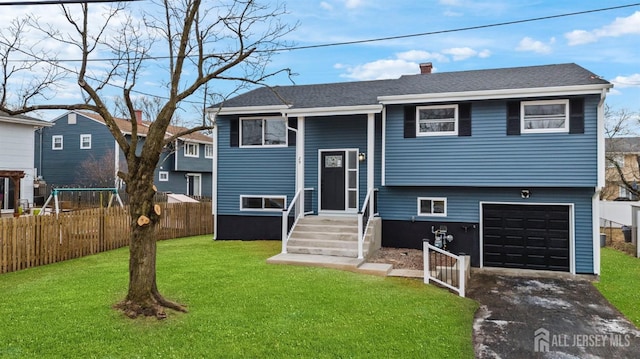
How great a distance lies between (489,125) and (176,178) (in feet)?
77.8

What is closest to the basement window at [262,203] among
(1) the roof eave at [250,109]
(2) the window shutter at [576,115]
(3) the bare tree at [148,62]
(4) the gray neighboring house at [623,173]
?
(1) the roof eave at [250,109]

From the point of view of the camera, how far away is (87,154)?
28.2m

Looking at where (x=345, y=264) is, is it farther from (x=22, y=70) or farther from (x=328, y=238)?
(x=22, y=70)

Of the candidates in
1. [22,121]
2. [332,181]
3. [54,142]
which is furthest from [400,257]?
[54,142]

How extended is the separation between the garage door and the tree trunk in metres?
8.85

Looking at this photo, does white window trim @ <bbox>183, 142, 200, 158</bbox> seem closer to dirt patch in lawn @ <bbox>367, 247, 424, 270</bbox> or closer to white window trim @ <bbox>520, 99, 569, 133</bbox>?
dirt patch in lawn @ <bbox>367, 247, 424, 270</bbox>

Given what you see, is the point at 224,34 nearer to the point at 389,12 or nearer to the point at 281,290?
the point at 281,290

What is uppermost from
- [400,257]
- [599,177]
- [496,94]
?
[496,94]

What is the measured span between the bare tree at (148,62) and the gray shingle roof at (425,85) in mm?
3519

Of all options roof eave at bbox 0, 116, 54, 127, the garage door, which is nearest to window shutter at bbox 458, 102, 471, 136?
the garage door

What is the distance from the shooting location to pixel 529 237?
11867mm

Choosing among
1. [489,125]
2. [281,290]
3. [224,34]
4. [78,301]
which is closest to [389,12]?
[489,125]

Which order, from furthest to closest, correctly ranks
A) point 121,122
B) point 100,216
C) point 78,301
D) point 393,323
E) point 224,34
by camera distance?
point 121,122
point 100,216
point 224,34
point 78,301
point 393,323

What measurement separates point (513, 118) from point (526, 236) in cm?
321
